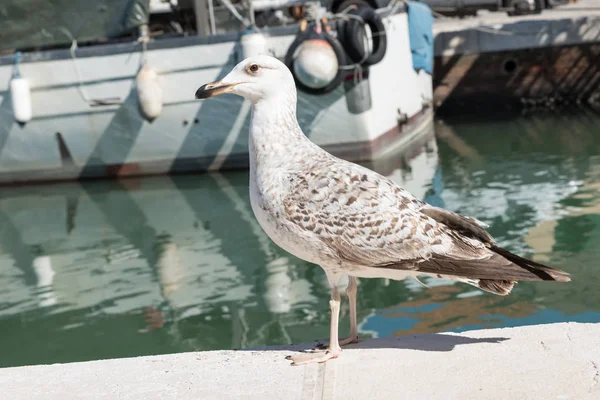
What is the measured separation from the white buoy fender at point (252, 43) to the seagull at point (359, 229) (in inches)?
366

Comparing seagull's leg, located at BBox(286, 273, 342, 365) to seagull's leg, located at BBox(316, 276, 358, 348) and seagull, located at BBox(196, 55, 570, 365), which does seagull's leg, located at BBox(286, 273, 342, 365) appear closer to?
seagull, located at BBox(196, 55, 570, 365)

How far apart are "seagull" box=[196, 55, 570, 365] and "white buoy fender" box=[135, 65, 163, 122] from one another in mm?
9878

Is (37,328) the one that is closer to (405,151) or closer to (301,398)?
(301,398)

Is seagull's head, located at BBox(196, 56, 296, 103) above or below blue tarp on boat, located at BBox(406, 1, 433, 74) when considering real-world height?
above

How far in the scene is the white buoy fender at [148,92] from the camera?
14.3 meters

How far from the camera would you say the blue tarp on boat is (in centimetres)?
1684

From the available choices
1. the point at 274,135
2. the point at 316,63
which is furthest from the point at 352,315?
the point at 316,63

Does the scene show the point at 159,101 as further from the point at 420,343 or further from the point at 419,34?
the point at 420,343

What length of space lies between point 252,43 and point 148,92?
5.54ft

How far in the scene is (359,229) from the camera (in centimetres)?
439

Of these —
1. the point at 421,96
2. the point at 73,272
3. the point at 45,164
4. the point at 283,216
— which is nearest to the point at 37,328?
the point at 73,272

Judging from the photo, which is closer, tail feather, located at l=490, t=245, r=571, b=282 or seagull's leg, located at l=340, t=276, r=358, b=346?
tail feather, located at l=490, t=245, r=571, b=282

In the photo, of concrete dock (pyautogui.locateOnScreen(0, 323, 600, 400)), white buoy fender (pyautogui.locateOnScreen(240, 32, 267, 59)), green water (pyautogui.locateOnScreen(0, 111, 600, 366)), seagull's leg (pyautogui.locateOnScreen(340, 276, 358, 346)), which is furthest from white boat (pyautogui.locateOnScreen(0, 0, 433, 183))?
concrete dock (pyautogui.locateOnScreen(0, 323, 600, 400))

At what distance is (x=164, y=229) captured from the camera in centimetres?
1192
